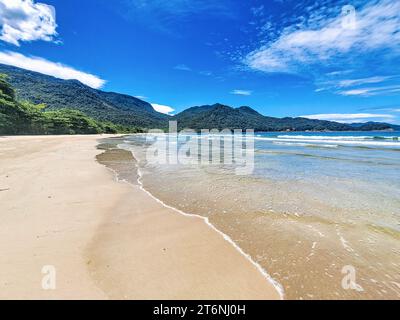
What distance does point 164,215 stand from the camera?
4555 millimetres

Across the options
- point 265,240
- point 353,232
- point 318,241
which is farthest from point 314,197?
point 265,240

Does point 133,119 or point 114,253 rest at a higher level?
point 133,119

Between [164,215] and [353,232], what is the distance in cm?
333

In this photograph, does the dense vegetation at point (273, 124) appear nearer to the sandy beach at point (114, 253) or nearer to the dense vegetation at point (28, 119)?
the dense vegetation at point (28, 119)

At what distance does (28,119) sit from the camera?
46531 mm

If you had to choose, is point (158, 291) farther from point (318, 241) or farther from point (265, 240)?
point (318, 241)

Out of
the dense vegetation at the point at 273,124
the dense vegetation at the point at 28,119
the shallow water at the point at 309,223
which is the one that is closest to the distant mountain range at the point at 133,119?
the dense vegetation at the point at 273,124

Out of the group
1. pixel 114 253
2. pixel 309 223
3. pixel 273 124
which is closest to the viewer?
pixel 114 253

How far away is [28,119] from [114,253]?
182 ft

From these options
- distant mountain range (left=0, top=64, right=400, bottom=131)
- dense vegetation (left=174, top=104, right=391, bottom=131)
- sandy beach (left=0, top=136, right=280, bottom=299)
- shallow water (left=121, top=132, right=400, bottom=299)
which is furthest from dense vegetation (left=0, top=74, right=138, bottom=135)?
dense vegetation (left=174, top=104, right=391, bottom=131)

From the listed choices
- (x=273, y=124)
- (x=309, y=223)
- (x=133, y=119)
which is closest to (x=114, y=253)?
(x=309, y=223)

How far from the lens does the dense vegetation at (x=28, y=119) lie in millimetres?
40406

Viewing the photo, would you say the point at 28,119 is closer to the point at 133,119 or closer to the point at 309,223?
the point at 309,223

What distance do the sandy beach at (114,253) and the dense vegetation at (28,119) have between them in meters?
45.3
